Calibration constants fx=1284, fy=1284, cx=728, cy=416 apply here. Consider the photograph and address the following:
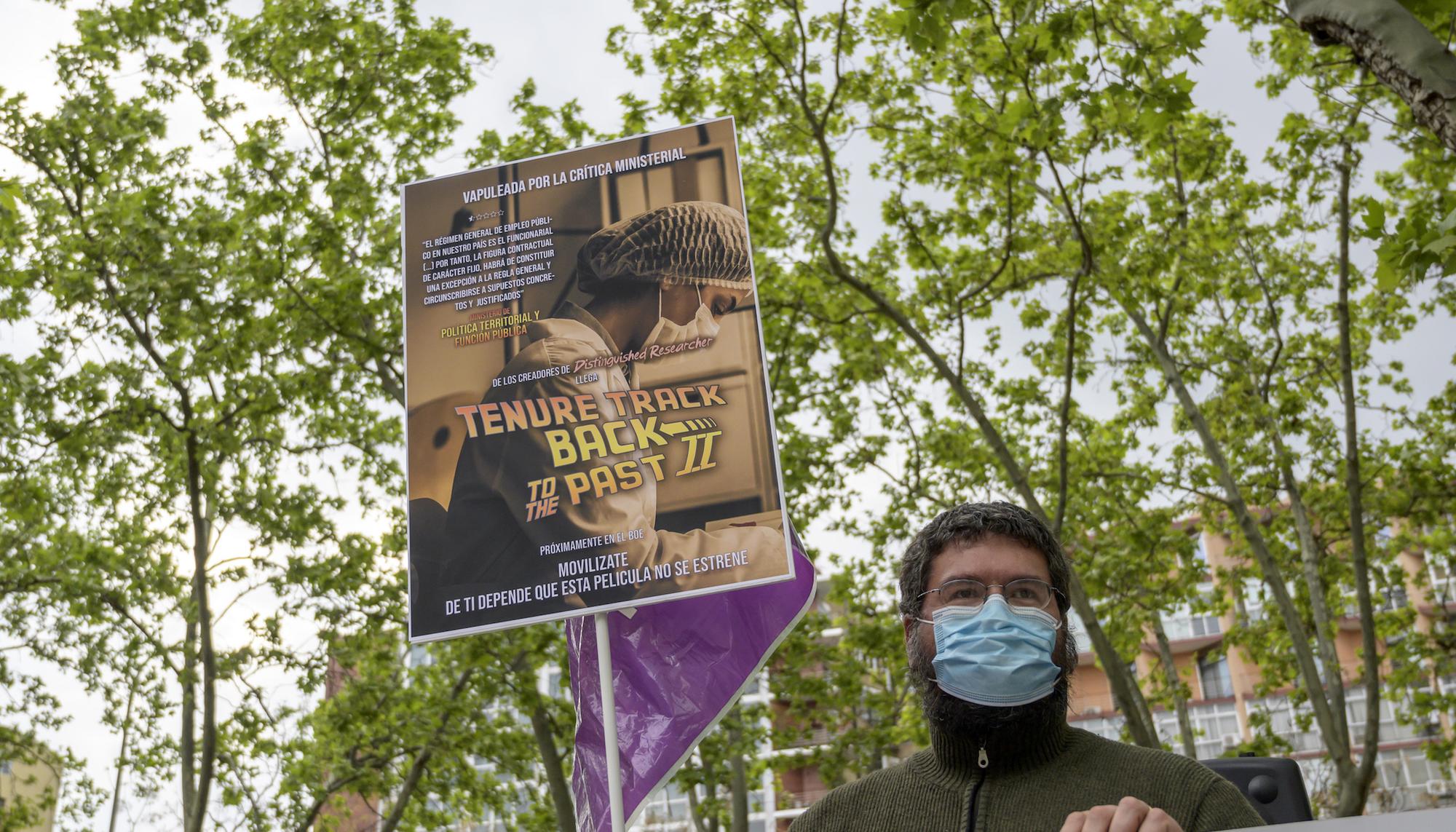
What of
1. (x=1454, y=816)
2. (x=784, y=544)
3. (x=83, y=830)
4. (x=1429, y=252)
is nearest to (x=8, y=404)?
(x=83, y=830)

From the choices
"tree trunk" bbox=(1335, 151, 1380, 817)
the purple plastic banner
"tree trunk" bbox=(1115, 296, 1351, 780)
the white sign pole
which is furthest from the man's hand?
"tree trunk" bbox=(1115, 296, 1351, 780)

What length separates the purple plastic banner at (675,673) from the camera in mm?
5094

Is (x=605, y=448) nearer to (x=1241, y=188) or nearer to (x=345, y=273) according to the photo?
(x=345, y=273)

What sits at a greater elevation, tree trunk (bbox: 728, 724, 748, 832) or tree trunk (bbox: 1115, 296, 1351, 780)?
tree trunk (bbox: 1115, 296, 1351, 780)

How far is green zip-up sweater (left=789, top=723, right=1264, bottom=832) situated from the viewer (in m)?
2.21

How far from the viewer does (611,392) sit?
15.3 ft

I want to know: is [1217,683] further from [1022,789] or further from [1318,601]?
[1022,789]

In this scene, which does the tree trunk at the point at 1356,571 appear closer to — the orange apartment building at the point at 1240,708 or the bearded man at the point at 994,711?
the bearded man at the point at 994,711

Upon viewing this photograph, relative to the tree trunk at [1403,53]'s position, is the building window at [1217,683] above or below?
below

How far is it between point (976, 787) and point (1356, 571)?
910 cm

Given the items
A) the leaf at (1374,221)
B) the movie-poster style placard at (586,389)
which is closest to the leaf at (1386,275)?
the leaf at (1374,221)

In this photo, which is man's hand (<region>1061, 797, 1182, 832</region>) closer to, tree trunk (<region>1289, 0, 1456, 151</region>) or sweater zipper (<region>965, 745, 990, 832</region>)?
sweater zipper (<region>965, 745, 990, 832</region>)

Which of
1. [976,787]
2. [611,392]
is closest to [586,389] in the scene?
[611,392]

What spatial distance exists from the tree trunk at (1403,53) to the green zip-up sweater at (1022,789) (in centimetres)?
268
